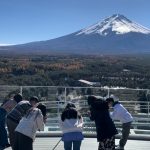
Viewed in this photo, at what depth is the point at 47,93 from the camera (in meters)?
15.6

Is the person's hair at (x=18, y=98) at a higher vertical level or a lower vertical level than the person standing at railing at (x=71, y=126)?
higher

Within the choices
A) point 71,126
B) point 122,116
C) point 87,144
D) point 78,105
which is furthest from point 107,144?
point 78,105

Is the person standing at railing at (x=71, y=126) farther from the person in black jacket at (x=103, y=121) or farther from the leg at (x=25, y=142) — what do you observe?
the leg at (x=25, y=142)

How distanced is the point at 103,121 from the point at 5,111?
91.4 inches

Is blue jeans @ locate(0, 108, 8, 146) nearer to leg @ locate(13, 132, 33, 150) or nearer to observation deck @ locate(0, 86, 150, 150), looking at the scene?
leg @ locate(13, 132, 33, 150)

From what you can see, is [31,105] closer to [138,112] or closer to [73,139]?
[73,139]

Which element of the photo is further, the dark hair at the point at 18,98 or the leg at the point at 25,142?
the dark hair at the point at 18,98

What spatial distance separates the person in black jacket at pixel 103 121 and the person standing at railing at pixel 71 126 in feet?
1.10

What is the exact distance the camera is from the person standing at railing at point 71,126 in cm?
901

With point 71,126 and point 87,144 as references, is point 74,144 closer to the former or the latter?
point 71,126

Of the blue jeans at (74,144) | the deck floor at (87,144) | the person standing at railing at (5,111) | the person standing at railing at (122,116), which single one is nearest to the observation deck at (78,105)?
the deck floor at (87,144)

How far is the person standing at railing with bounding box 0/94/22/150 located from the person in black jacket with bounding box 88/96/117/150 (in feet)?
5.46

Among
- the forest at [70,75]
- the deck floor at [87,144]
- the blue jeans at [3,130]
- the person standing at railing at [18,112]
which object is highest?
the person standing at railing at [18,112]

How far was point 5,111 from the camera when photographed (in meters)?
10.7
